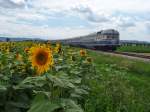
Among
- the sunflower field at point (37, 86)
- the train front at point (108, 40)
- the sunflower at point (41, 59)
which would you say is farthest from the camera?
the train front at point (108, 40)

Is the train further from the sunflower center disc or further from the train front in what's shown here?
the sunflower center disc

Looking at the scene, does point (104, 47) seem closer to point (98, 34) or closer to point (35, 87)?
point (98, 34)

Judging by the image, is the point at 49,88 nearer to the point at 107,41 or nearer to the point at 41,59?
the point at 41,59

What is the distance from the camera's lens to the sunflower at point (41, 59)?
12.5ft

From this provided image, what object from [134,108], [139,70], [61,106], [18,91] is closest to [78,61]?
[134,108]

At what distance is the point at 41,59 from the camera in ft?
12.8

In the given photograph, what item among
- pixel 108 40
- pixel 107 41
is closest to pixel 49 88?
pixel 108 40

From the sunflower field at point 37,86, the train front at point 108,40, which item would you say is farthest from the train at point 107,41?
the sunflower field at point 37,86

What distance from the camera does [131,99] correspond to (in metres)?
8.63

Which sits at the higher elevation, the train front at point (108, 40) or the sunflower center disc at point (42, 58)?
the sunflower center disc at point (42, 58)

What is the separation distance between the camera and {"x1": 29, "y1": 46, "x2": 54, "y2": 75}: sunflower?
382 centimetres

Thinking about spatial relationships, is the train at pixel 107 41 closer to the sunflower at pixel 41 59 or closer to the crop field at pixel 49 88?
the crop field at pixel 49 88

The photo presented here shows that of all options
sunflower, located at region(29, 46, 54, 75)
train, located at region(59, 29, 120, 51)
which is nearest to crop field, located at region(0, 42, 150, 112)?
sunflower, located at region(29, 46, 54, 75)

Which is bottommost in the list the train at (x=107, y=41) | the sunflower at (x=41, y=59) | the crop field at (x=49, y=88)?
the train at (x=107, y=41)
